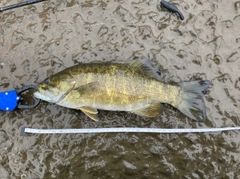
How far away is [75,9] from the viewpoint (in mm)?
3406

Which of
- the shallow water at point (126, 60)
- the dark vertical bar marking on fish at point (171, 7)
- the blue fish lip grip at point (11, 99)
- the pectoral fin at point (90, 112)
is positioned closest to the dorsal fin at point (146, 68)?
the shallow water at point (126, 60)

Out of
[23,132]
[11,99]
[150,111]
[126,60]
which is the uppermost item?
[126,60]

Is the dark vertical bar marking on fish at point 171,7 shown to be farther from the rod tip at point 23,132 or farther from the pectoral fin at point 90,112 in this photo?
the rod tip at point 23,132

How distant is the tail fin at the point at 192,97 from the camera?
297 centimetres

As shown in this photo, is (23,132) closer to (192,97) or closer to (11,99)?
(11,99)

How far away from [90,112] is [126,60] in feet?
2.16

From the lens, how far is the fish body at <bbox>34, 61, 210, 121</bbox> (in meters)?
2.88

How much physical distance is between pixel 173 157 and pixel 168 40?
3.70 ft

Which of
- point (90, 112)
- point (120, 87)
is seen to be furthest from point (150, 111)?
point (90, 112)

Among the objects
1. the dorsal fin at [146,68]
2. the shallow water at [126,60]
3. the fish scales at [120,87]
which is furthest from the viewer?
the shallow water at [126,60]

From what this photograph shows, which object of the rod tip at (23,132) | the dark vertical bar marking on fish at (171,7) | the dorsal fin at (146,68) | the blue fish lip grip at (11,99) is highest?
the dark vertical bar marking on fish at (171,7)

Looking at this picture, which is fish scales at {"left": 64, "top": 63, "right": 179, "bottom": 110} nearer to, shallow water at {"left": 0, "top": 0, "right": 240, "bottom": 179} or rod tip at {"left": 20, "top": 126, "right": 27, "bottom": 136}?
shallow water at {"left": 0, "top": 0, "right": 240, "bottom": 179}

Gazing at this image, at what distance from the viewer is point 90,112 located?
295cm

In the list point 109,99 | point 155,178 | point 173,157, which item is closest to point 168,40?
point 109,99
